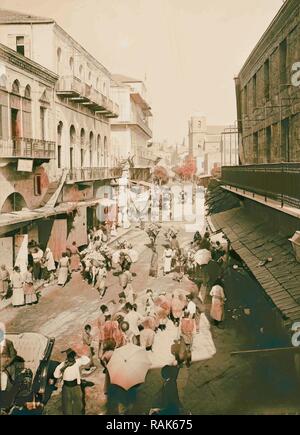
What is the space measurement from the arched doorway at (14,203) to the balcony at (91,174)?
6.46 ft

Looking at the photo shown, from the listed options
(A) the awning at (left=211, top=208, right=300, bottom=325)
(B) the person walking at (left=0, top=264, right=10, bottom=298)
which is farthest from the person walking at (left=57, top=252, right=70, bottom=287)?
(A) the awning at (left=211, top=208, right=300, bottom=325)

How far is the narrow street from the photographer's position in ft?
30.1

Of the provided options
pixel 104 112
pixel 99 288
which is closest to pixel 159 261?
pixel 99 288

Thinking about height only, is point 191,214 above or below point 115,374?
above

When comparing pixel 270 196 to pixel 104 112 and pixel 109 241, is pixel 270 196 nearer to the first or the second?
pixel 109 241

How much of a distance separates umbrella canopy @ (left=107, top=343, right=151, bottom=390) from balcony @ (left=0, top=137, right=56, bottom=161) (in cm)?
749

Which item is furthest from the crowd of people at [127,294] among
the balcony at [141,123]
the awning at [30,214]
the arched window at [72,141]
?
the balcony at [141,123]

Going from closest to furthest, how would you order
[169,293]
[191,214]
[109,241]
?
[169,293], [109,241], [191,214]

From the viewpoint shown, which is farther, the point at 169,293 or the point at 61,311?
the point at 169,293

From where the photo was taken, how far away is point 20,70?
615 inches

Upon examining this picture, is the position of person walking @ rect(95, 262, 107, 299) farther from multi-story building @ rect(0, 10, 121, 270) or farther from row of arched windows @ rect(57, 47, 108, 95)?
row of arched windows @ rect(57, 47, 108, 95)

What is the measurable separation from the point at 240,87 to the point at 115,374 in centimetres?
1523

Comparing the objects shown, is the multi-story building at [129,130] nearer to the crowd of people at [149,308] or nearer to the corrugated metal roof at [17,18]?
the crowd of people at [149,308]

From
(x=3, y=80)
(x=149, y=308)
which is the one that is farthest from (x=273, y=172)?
(x=3, y=80)
